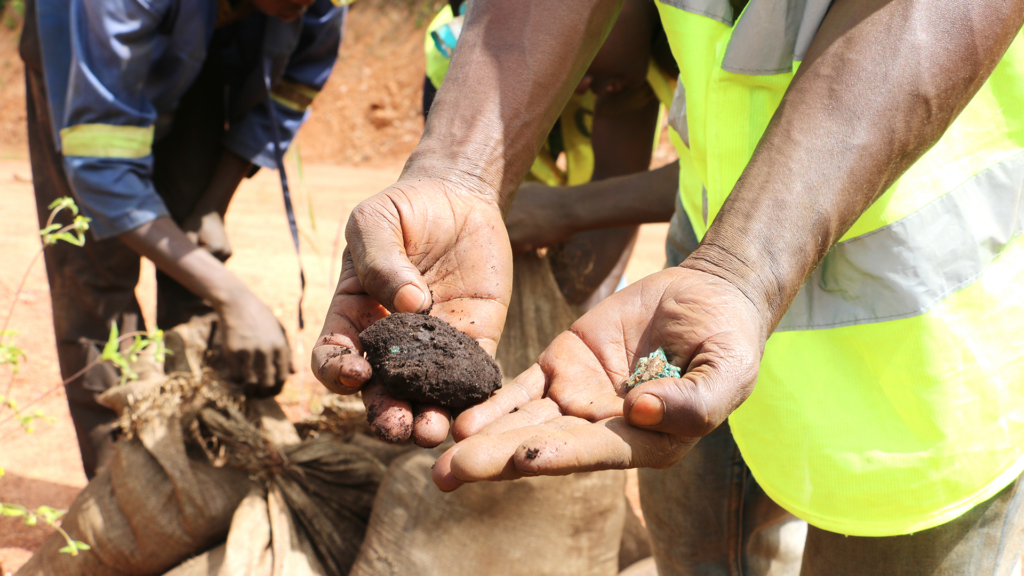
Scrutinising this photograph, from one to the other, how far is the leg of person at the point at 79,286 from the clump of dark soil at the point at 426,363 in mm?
2053

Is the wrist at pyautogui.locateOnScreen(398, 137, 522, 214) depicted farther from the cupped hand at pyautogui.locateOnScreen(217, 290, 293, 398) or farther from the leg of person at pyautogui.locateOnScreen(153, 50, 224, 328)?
the leg of person at pyautogui.locateOnScreen(153, 50, 224, 328)

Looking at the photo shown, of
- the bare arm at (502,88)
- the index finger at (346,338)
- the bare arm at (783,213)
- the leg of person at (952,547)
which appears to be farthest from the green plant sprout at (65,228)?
the leg of person at (952,547)

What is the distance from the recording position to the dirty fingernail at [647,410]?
94cm

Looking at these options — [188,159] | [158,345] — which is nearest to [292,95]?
[188,159]

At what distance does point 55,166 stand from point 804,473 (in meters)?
2.78

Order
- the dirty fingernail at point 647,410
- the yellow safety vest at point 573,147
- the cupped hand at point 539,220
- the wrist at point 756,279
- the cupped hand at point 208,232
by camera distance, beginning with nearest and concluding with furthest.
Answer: the dirty fingernail at point 647,410, the wrist at point 756,279, the cupped hand at point 539,220, the yellow safety vest at point 573,147, the cupped hand at point 208,232

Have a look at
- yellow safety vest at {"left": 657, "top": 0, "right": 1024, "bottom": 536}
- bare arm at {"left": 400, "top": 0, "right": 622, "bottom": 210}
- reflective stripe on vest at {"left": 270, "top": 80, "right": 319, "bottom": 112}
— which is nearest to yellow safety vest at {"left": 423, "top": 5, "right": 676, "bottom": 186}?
reflective stripe on vest at {"left": 270, "top": 80, "right": 319, "bottom": 112}

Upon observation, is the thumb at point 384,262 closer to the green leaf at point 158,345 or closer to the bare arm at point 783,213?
the bare arm at point 783,213

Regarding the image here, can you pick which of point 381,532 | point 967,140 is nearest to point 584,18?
point 967,140

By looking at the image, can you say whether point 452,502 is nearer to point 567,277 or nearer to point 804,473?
point 567,277

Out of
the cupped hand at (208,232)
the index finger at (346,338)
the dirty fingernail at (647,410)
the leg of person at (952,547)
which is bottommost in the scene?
the cupped hand at (208,232)

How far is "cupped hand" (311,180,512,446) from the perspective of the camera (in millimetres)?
1159

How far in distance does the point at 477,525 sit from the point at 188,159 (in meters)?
1.94

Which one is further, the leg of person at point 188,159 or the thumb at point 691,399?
the leg of person at point 188,159
